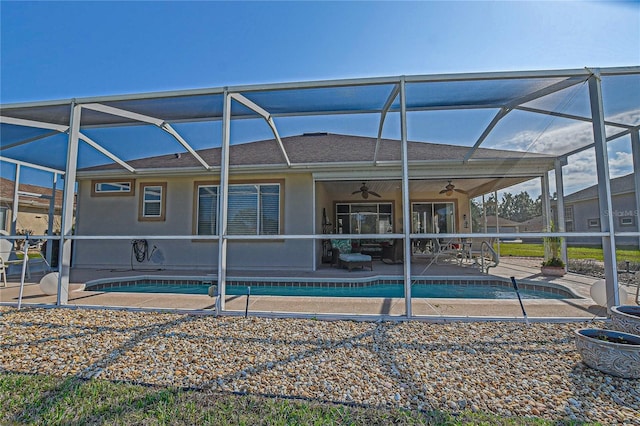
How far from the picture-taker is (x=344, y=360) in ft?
9.55

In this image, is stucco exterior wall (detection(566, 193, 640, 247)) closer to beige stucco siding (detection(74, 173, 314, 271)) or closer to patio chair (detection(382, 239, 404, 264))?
patio chair (detection(382, 239, 404, 264))

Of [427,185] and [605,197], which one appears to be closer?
[605,197]

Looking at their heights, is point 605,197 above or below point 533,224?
above

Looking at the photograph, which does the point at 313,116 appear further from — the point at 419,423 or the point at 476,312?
the point at 419,423

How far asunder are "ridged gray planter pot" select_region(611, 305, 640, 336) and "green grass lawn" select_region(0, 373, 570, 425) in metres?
1.96

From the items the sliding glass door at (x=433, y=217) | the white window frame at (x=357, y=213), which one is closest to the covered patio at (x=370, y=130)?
the sliding glass door at (x=433, y=217)

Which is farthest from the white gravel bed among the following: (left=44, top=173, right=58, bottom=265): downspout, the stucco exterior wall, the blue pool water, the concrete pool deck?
(left=44, top=173, right=58, bottom=265): downspout

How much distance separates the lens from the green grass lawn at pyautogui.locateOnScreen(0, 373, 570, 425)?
78.5 inches

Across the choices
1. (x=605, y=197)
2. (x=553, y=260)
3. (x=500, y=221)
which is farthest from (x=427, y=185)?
(x=605, y=197)

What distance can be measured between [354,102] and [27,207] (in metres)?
14.6

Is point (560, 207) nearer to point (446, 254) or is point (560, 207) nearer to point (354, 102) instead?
point (446, 254)

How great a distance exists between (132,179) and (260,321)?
801 centimetres

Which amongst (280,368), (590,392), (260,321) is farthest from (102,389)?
(590,392)

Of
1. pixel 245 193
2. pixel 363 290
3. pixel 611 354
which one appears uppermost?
pixel 245 193
